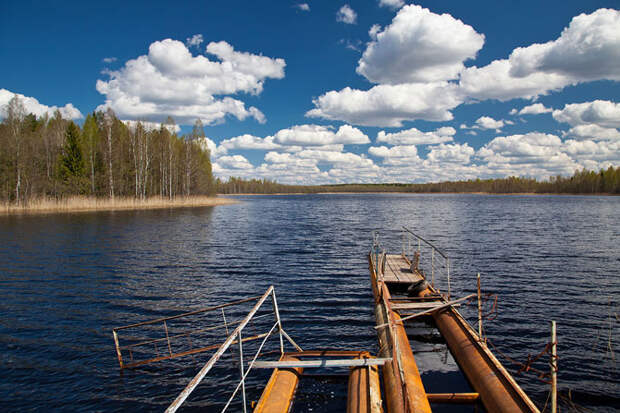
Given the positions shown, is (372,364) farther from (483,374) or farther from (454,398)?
(483,374)

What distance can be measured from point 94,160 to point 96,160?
0.54m

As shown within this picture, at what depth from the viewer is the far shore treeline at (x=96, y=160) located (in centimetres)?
4838

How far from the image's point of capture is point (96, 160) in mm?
61219

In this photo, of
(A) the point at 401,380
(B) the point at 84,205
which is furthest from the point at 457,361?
(B) the point at 84,205

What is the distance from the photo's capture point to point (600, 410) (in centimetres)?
788

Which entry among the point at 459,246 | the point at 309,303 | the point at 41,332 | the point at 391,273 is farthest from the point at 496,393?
the point at 459,246

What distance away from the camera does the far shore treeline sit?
4838 centimetres

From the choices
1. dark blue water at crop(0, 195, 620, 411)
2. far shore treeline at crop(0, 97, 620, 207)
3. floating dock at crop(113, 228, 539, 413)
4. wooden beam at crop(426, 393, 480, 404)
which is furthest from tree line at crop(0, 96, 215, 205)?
wooden beam at crop(426, 393, 480, 404)

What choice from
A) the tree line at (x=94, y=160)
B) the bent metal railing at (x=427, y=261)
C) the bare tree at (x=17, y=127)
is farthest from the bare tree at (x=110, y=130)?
the bent metal railing at (x=427, y=261)

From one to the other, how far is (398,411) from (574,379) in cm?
626

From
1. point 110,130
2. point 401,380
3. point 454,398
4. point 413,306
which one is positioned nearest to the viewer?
point 401,380

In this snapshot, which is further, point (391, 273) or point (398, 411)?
point (391, 273)

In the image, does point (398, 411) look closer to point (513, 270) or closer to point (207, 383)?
point (207, 383)

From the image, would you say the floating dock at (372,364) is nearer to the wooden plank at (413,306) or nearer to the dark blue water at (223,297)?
the wooden plank at (413,306)
